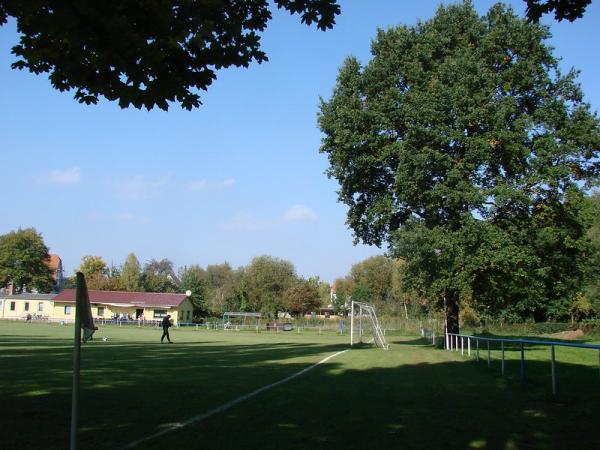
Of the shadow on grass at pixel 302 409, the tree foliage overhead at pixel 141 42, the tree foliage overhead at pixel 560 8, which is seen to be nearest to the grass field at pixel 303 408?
the shadow on grass at pixel 302 409

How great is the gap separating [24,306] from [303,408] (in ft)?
295

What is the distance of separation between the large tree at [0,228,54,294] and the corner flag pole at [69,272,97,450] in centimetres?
10238

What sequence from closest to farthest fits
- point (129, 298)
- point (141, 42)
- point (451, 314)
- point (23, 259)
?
point (141, 42)
point (451, 314)
point (129, 298)
point (23, 259)

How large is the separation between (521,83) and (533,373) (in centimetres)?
1605

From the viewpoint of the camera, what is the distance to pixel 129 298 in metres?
86.8

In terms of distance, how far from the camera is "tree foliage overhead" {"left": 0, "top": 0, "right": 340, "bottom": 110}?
20.3 ft

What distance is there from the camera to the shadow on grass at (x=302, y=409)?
7.03 meters

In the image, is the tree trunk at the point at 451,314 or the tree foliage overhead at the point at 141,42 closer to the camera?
the tree foliage overhead at the point at 141,42

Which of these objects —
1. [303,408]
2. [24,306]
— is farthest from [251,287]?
[303,408]

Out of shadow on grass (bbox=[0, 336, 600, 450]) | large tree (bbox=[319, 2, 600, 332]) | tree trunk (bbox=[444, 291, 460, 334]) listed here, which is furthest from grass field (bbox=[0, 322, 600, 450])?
tree trunk (bbox=[444, 291, 460, 334])

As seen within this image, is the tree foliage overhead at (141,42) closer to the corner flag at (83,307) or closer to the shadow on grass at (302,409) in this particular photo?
the corner flag at (83,307)

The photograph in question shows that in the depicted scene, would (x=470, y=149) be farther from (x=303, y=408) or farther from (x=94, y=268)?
(x=94, y=268)

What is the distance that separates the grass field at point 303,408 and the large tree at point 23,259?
299 ft

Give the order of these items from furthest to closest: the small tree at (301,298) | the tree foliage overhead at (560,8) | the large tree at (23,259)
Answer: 1. the large tree at (23,259)
2. the small tree at (301,298)
3. the tree foliage overhead at (560,8)
